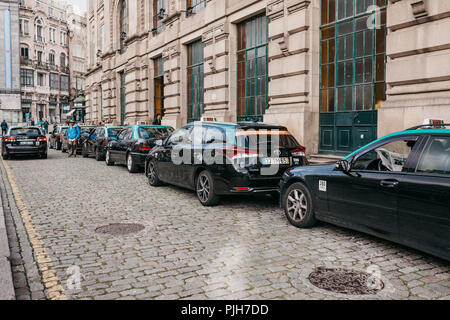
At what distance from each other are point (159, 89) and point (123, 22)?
373 inches

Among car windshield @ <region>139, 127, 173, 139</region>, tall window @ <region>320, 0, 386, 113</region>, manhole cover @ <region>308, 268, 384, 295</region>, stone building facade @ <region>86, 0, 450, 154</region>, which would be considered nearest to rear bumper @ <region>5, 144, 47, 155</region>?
stone building facade @ <region>86, 0, 450, 154</region>

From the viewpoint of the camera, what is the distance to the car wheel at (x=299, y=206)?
6.38m

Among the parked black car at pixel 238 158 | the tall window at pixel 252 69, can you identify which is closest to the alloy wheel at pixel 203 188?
the parked black car at pixel 238 158

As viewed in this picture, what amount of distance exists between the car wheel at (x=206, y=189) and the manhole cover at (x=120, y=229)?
1821mm

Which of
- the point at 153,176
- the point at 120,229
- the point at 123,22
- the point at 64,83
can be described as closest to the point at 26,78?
the point at 64,83

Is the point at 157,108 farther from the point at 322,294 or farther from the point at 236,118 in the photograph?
the point at 322,294

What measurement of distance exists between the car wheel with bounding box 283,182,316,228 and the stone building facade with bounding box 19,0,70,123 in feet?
219

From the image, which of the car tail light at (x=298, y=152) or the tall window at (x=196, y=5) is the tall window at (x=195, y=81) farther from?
the car tail light at (x=298, y=152)

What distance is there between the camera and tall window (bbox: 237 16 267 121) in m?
16.1

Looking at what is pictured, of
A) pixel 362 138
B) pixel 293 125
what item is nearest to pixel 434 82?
pixel 362 138

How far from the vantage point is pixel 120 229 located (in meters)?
6.45

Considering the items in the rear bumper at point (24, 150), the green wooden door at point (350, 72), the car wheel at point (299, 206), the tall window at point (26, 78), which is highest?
the tall window at point (26, 78)
